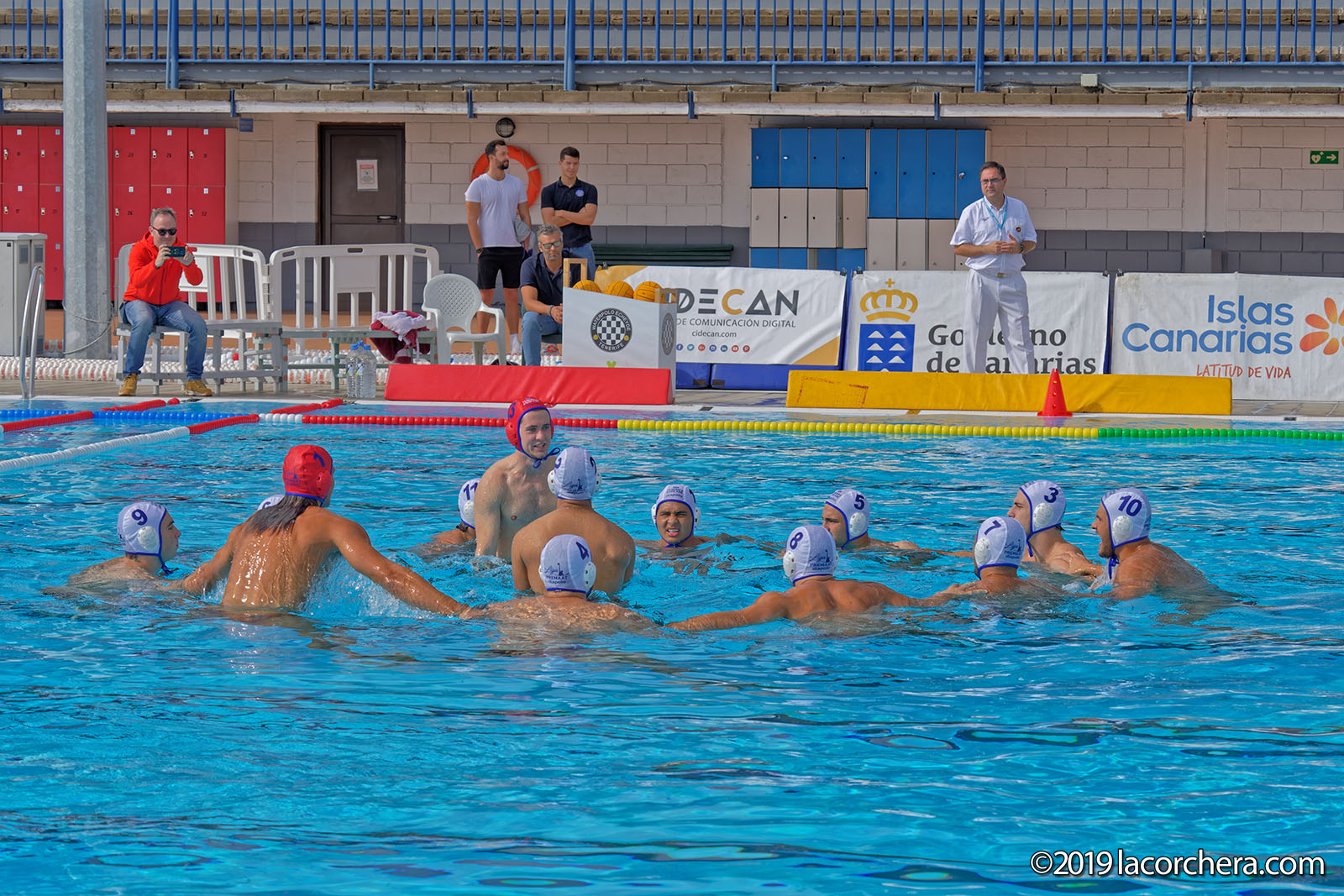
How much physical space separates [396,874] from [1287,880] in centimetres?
198

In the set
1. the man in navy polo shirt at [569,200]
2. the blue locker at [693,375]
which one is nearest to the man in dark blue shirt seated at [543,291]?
the man in navy polo shirt at [569,200]

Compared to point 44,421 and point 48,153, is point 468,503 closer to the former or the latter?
point 44,421

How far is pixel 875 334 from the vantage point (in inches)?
605

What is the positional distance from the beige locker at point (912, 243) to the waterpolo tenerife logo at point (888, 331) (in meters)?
5.69

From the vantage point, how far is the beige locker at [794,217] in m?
21.0

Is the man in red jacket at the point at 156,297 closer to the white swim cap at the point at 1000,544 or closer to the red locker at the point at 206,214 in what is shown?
the red locker at the point at 206,214

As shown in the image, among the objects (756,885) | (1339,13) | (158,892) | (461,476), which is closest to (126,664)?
(158,892)

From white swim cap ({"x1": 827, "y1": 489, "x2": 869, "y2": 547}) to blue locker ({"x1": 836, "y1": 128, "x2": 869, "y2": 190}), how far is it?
1411cm

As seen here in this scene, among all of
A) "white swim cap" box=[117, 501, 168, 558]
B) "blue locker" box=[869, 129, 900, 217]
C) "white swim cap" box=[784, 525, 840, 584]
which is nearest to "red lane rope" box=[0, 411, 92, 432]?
"white swim cap" box=[117, 501, 168, 558]

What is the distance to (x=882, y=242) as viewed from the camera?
68.8ft

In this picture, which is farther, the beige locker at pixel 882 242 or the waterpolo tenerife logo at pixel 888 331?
the beige locker at pixel 882 242

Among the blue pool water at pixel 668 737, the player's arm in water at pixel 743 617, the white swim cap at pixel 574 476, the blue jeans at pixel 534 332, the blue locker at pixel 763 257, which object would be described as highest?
the blue locker at pixel 763 257

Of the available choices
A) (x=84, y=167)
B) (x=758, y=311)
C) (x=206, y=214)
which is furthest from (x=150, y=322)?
(x=206, y=214)

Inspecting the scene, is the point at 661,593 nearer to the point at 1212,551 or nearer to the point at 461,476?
the point at 1212,551
